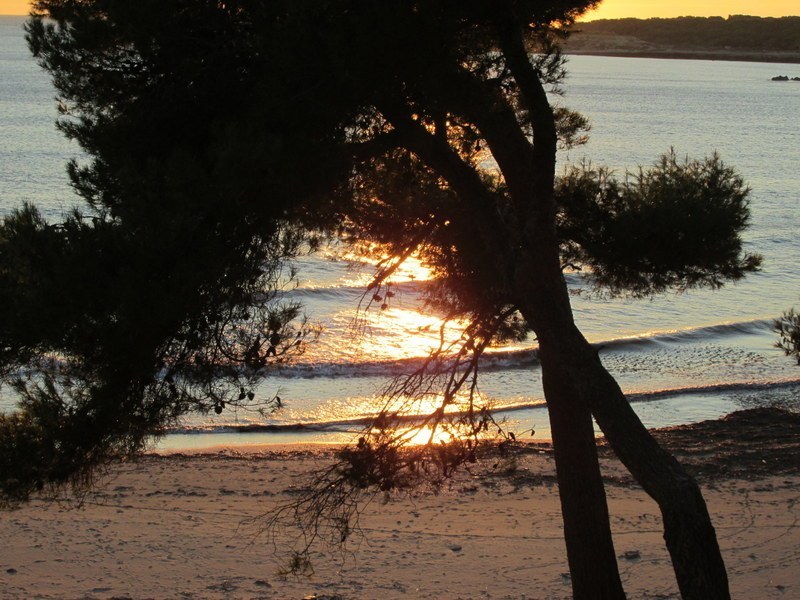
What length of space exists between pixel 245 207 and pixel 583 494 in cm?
271

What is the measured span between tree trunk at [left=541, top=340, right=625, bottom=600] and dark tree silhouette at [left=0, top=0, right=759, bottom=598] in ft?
0.04

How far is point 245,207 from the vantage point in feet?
15.8

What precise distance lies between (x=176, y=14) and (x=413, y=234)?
7.91 feet

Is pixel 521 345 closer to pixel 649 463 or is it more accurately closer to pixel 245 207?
pixel 649 463

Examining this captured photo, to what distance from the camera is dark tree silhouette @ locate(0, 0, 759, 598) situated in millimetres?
4434

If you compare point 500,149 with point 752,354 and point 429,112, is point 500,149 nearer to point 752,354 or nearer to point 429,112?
point 429,112

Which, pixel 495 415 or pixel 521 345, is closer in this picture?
pixel 495 415

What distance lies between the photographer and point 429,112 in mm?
5426

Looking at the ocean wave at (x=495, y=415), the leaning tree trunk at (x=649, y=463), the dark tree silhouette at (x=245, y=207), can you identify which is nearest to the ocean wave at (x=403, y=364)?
the ocean wave at (x=495, y=415)

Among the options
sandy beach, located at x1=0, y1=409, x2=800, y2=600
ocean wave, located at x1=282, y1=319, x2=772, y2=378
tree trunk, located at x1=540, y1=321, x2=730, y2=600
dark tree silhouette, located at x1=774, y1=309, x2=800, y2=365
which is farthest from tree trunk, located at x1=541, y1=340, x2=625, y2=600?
ocean wave, located at x1=282, y1=319, x2=772, y2=378

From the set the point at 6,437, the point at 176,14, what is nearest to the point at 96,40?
the point at 176,14

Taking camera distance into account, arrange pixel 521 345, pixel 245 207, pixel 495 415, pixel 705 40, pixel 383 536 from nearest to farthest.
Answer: pixel 245 207 → pixel 383 536 → pixel 495 415 → pixel 521 345 → pixel 705 40

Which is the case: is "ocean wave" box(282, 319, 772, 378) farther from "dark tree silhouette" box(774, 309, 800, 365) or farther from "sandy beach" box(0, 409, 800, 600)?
"dark tree silhouette" box(774, 309, 800, 365)

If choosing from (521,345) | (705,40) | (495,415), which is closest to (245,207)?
(495,415)
